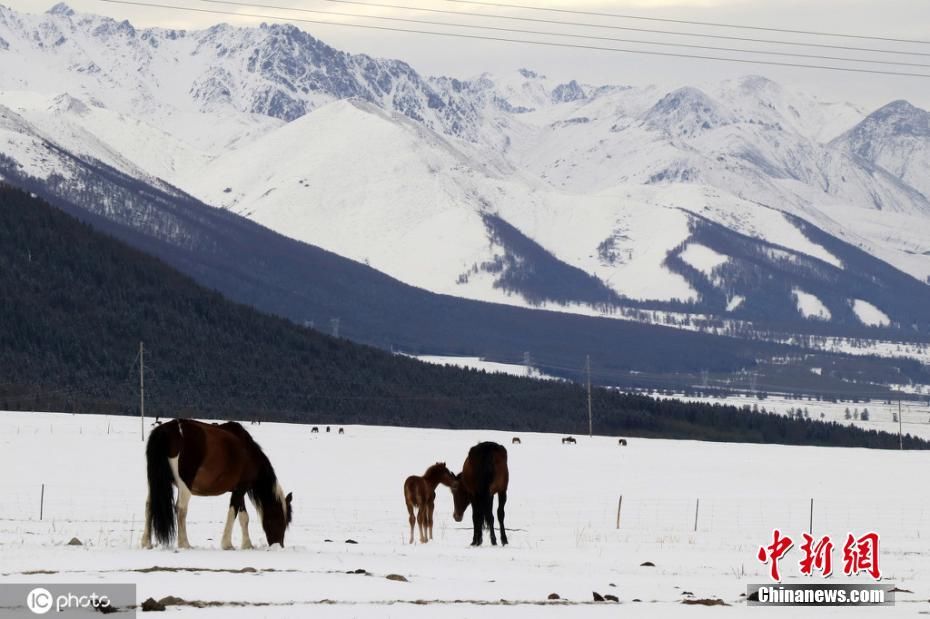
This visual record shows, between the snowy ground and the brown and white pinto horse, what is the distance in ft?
1.80

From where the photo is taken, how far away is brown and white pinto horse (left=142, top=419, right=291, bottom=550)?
29.3 m

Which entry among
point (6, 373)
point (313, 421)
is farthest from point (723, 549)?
point (6, 373)

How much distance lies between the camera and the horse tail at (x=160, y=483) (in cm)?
2927

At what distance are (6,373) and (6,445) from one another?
117 meters

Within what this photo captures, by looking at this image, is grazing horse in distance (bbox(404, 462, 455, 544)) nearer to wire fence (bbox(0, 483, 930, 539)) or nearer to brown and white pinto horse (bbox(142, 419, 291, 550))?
wire fence (bbox(0, 483, 930, 539))

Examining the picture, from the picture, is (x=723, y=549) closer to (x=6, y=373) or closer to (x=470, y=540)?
(x=470, y=540)

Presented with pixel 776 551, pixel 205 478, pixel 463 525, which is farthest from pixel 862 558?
pixel 463 525

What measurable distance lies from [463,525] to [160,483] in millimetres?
19908

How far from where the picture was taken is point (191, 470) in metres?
29.5

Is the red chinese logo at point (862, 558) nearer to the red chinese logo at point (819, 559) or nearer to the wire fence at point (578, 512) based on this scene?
the red chinese logo at point (819, 559)
